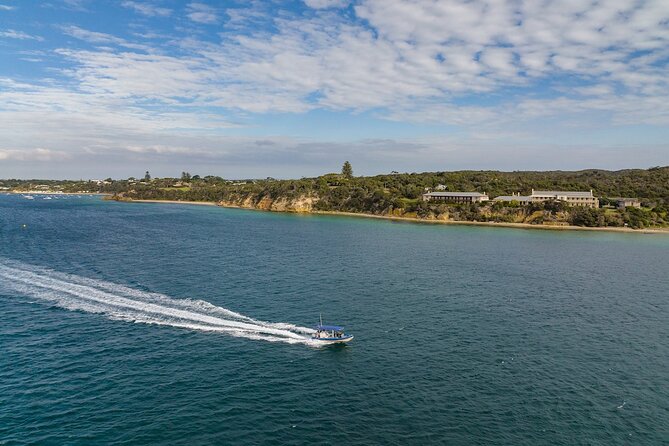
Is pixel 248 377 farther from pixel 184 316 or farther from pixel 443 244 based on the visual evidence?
pixel 443 244

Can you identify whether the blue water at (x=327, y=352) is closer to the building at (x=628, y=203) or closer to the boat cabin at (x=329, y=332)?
the boat cabin at (x=329, y=332)

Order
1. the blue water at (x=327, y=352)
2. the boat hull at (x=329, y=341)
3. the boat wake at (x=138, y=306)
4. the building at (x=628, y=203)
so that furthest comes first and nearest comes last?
the building at (x=628, y=203) < the boat wake at (x=138, y=306) < the boat hull at (x=329, y=341) < the blue water at (x=327, y=352)

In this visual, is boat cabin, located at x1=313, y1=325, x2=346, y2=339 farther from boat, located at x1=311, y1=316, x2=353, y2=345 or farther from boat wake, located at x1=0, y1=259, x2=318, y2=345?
boat wake, located at x1=0, y1=259, x2=318, y2=345

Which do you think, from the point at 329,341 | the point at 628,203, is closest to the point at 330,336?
the point at 329,341

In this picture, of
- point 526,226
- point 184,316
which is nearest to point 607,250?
point 526,226

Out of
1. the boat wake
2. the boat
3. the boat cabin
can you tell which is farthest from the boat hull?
the boat wake

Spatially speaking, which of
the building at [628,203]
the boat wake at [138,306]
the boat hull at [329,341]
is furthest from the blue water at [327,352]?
the building at [628,203]

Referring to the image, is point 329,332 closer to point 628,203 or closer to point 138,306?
point 138,306
